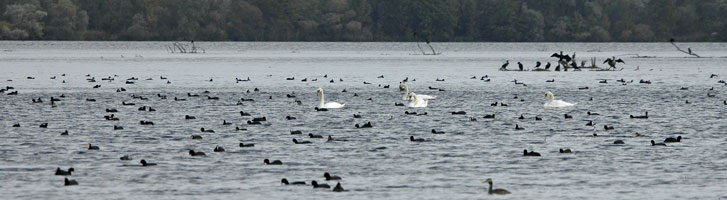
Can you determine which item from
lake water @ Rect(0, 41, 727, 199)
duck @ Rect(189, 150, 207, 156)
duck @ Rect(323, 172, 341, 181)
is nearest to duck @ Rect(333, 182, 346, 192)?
lake water @ Rect(0, 41, 727, 199)

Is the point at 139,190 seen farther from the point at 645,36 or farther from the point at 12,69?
the point at 645,36

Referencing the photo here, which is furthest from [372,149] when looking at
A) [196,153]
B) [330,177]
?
[330,177]

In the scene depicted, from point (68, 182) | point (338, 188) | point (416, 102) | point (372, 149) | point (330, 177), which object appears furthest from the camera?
point (416, 102)

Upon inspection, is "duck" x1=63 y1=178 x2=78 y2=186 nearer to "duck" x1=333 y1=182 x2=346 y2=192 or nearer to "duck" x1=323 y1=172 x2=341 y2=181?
"duck" x1=323 y1=172 x2=341 y2=181

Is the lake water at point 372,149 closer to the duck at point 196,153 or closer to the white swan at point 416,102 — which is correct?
the duck at point 196,153

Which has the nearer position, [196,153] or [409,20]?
[196,153]

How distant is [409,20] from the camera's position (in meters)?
194

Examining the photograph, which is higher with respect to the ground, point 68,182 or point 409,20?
point 409,20

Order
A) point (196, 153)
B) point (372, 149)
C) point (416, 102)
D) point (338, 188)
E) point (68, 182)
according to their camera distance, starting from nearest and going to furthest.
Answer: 1. point (338, 188)
2. point (68, 182)
3. point (196, 153)
4. point (372, 149)
5. point (416, 102)

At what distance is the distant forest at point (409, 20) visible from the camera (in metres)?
185

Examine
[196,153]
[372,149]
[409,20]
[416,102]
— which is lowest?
[372,149]

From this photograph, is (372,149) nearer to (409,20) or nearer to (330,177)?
(330,177)

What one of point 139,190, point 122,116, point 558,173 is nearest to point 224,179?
point 139,190

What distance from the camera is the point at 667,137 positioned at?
101 feet
